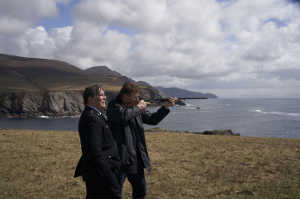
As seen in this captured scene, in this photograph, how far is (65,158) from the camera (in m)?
10.7

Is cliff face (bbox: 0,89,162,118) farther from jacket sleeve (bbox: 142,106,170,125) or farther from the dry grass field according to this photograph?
jacket sleeve (bbox: 142,106,170,125)

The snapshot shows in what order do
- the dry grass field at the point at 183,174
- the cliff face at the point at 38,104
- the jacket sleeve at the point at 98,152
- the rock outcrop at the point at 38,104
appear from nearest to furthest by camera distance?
1. the jacket sleeve at the point at 98,152
2. the dry grass field at the point at 183,174
3. the rock outcrop at the point at 38,104
4. the cliff face at the point at 38,104

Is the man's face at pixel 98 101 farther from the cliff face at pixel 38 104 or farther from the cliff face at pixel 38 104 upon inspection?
the cliff face at pixel 38 104

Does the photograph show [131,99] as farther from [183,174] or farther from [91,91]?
[183,174]

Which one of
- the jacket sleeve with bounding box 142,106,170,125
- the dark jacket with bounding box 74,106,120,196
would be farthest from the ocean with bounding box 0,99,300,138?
the dark jacket with bounding box 74,106,120,196

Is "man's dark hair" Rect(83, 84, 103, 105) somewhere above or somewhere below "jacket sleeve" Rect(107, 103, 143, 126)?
above

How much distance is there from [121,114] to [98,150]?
2.41 ft

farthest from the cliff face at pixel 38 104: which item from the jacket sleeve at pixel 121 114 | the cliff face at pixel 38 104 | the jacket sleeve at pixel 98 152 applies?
the jacket sleeve at pixel 98 152

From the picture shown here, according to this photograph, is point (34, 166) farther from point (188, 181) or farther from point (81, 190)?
point (188, 181)

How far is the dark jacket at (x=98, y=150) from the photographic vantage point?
3367 millimetres

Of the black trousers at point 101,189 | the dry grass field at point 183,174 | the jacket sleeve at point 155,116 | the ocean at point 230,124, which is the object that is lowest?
the ocean at point 230,124

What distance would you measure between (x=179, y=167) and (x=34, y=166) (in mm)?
5338

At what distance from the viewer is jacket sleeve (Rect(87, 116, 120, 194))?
3.35 metres

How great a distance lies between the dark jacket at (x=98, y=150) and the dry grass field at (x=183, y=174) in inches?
130
